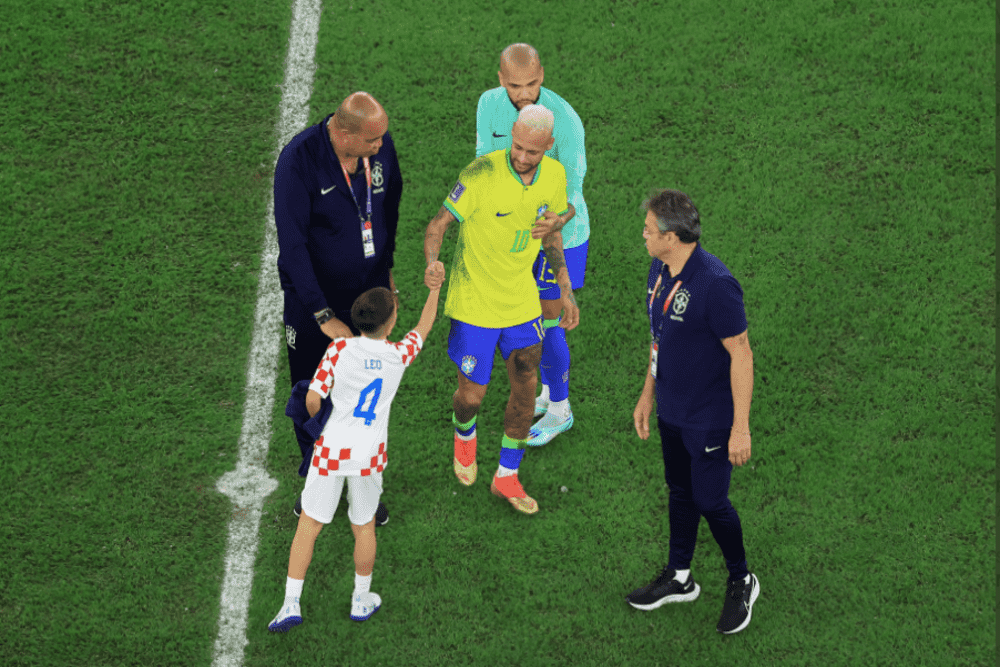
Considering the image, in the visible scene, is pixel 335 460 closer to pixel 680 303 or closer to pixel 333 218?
pixel 333 218

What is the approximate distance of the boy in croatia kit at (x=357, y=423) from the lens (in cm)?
551

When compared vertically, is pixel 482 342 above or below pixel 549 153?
below

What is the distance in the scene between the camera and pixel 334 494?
5.81 meters

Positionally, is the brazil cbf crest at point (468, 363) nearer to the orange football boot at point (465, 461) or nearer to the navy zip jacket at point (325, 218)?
the orange football boot at point (465, 461)

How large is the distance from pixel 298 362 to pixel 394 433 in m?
1.06

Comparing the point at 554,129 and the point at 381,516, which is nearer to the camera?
the point at 554,129

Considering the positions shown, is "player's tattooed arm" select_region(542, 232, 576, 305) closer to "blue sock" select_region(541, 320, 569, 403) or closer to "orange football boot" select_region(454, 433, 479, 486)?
"blue sock" select_region(541, 320, 569, 403)

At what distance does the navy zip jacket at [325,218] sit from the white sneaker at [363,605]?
161 centimetres

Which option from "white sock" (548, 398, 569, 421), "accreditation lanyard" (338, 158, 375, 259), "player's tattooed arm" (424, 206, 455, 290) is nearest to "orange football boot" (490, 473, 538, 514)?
"white sock" (548, 398, 569, 421)


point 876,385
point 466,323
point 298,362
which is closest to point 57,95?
point 298,362

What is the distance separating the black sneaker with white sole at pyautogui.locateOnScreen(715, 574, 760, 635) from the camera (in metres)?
6.21

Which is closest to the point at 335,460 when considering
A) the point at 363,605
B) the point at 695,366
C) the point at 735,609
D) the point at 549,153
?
the point at 363,605

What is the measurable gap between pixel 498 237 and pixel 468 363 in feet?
2.62

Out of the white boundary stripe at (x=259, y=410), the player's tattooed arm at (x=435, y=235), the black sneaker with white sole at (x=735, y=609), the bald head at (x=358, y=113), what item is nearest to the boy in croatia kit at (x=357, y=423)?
the player's tattooed arm at (x=435, y=235)
